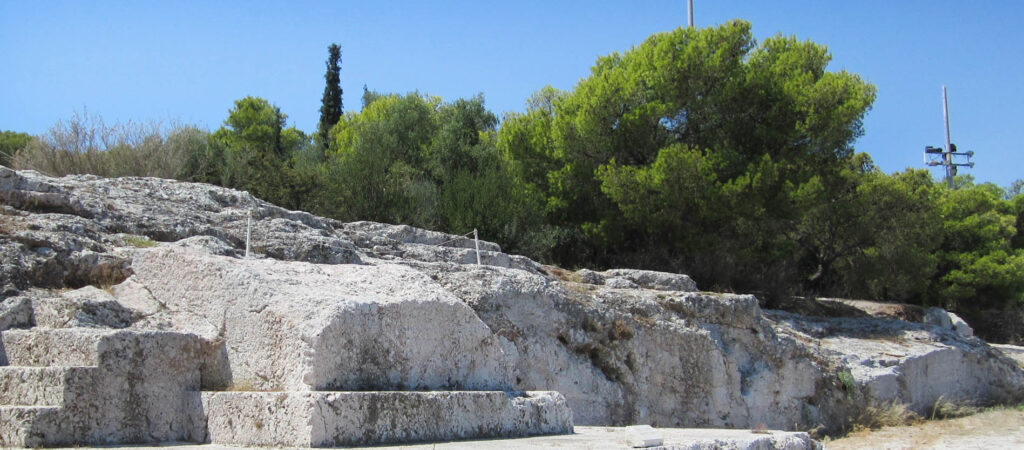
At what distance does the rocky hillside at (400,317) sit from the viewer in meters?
4.80

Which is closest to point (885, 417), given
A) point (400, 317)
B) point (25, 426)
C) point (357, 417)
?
point (400, 317)

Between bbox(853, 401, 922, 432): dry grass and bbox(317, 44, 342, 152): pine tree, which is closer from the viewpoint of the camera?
bbox(853, 401, 922, 432): dry grass

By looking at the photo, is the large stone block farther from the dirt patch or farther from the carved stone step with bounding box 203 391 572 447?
the dirt patch

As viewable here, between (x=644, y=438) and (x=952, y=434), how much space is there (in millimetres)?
9274

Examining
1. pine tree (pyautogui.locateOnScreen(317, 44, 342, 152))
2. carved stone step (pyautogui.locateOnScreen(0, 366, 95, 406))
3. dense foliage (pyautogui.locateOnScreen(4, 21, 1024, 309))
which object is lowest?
carved stone step (pyautogui.locateOnScreen(0, 366, 95, 406))

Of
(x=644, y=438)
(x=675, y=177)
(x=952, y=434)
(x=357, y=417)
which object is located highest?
(x=675, y=177)

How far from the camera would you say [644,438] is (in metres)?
4.23

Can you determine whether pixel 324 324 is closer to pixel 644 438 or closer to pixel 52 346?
pixel 52 346

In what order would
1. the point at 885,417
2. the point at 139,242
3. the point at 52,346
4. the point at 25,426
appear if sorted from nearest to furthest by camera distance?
the point at 25,426 → the point at 52,346 → the point at 139,242 → the point at 885,417

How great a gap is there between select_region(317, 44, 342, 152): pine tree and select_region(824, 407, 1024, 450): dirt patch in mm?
32318

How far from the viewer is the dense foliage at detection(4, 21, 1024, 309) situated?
17.8 metres

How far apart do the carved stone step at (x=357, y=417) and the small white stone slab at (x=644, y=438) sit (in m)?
0.81

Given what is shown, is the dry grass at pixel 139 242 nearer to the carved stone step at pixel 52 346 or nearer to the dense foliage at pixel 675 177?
Result: the carved stone step at pixel 52 346

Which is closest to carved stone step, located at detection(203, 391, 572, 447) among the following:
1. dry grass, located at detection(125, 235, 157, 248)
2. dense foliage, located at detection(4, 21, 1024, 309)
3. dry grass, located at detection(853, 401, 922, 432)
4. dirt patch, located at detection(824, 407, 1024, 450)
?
dry grass, located at detection(125, 235, 157, 248)
